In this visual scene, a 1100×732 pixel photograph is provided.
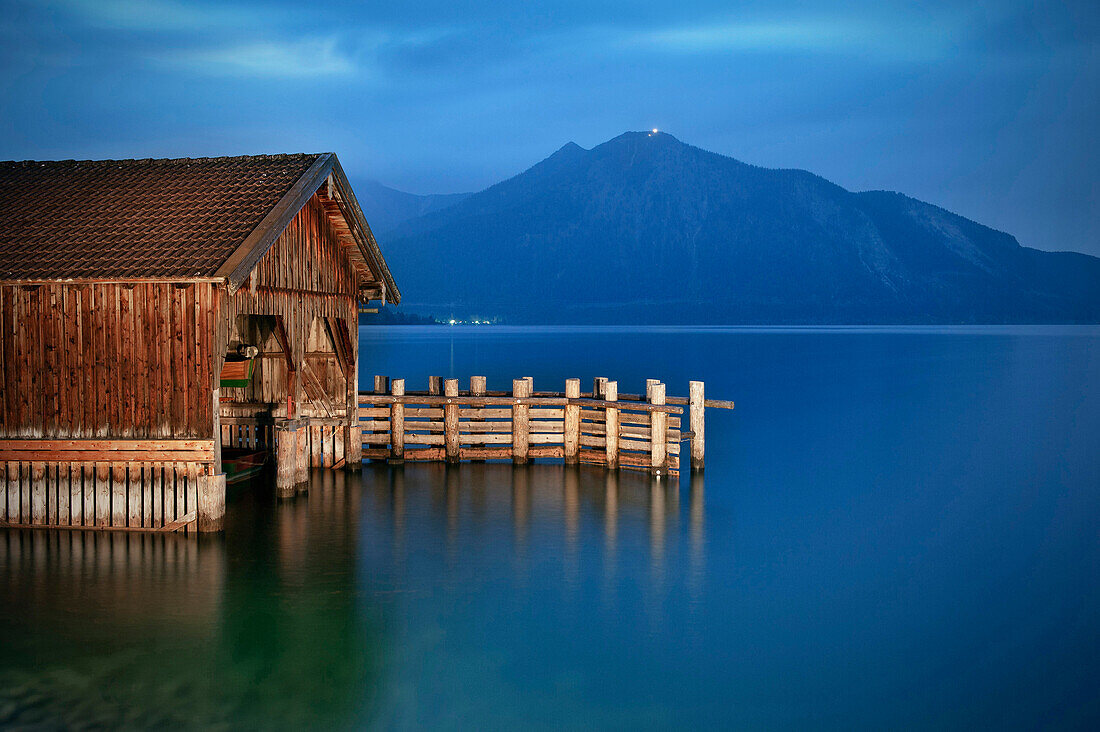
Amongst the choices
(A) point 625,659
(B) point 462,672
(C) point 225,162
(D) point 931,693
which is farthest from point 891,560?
(C) point 225,162

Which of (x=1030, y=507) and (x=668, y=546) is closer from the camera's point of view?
(x=668, y=546)

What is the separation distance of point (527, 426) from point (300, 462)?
5.86 m

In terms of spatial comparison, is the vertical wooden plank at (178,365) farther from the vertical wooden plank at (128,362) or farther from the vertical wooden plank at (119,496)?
the vertical wooden plank at (119,496)

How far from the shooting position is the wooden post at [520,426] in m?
23.2

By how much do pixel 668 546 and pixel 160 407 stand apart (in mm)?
9131

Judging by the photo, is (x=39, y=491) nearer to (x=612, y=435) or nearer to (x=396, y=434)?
(x=396, y=434)

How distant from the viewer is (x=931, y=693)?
10961mm

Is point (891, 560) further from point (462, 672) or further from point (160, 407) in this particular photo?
point (160, 407)

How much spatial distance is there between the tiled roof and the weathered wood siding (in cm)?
47

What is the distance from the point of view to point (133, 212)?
17625 mm

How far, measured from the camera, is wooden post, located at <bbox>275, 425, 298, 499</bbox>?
19391 millimetres

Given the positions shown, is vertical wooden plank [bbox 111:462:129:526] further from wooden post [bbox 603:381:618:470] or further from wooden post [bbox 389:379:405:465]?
wooden post [bbox 603:381:618:470]

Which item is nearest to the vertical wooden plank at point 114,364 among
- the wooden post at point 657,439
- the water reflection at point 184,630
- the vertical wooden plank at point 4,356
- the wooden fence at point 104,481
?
the wooden fence at point 104,481

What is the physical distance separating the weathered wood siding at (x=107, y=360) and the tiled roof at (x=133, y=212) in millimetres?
468
